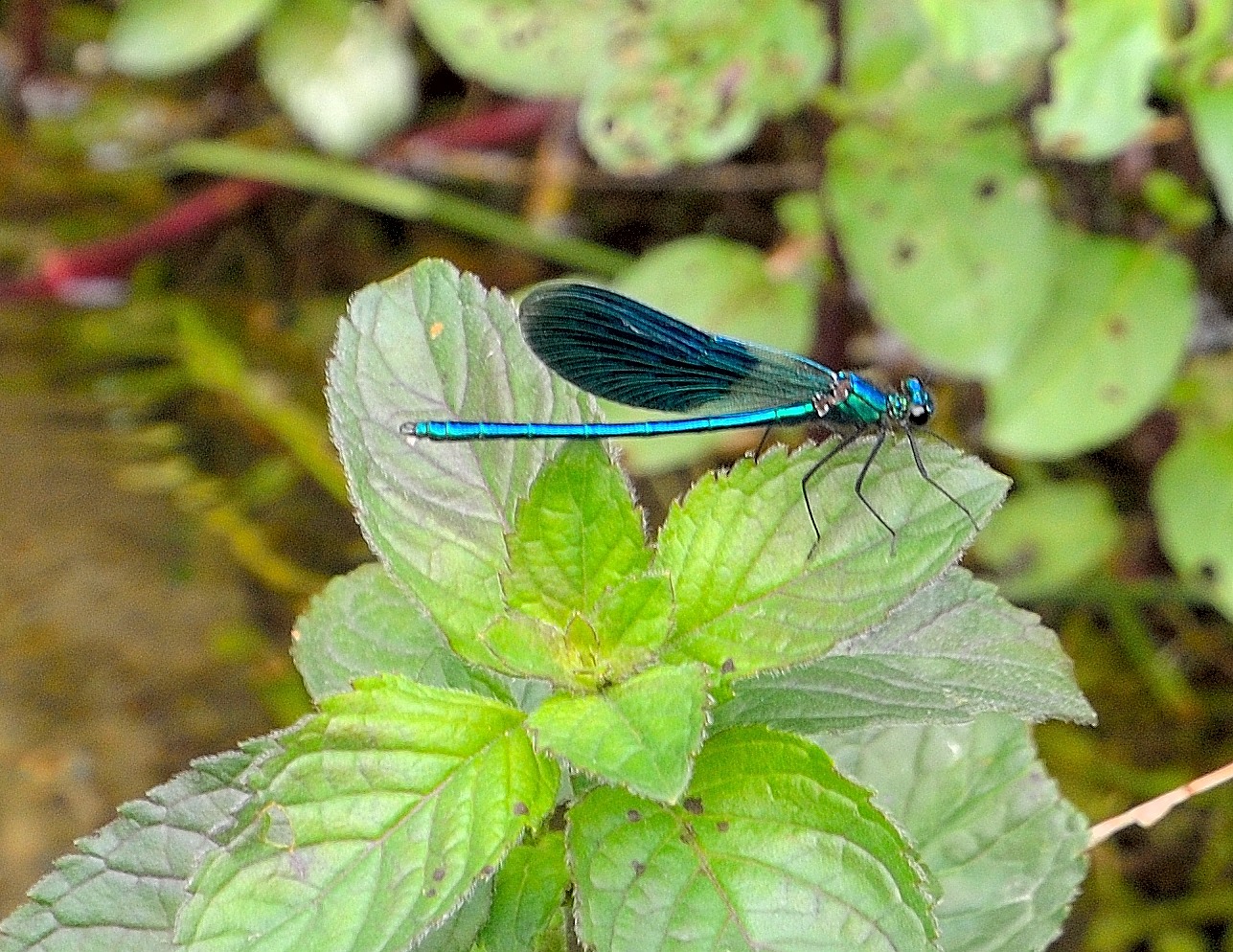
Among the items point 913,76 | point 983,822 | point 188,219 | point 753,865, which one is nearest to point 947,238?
point 913,76

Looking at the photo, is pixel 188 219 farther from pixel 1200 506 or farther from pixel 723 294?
pixel 1200 506

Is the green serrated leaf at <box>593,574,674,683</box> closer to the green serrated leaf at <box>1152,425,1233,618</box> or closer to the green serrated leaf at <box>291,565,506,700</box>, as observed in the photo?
the green serrated leaf at <box>291,565,506,700</box>

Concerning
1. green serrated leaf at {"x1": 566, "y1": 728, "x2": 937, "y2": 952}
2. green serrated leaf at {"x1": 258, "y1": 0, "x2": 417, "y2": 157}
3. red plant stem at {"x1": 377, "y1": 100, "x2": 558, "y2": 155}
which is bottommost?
green serrated leaf at {"x1": 566, "y1": 728, "x2": 937, "y2": 952}

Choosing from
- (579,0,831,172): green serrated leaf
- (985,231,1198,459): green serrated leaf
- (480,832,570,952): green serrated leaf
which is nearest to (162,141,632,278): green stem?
(579,0,831,172): green serrated leaf

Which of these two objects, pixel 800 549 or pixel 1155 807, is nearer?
pixel 800 549

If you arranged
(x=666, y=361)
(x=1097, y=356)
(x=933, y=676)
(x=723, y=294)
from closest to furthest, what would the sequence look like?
(x=933, y=676), (x=666, y=361), (x=1097, y=356), (x=723, y=294)

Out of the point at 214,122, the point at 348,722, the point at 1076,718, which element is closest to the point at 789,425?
the point at 1076,718

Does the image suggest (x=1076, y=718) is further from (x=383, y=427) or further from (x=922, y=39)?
(x=922, y=39)

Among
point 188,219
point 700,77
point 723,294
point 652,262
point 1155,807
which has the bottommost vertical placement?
point 1155,807
